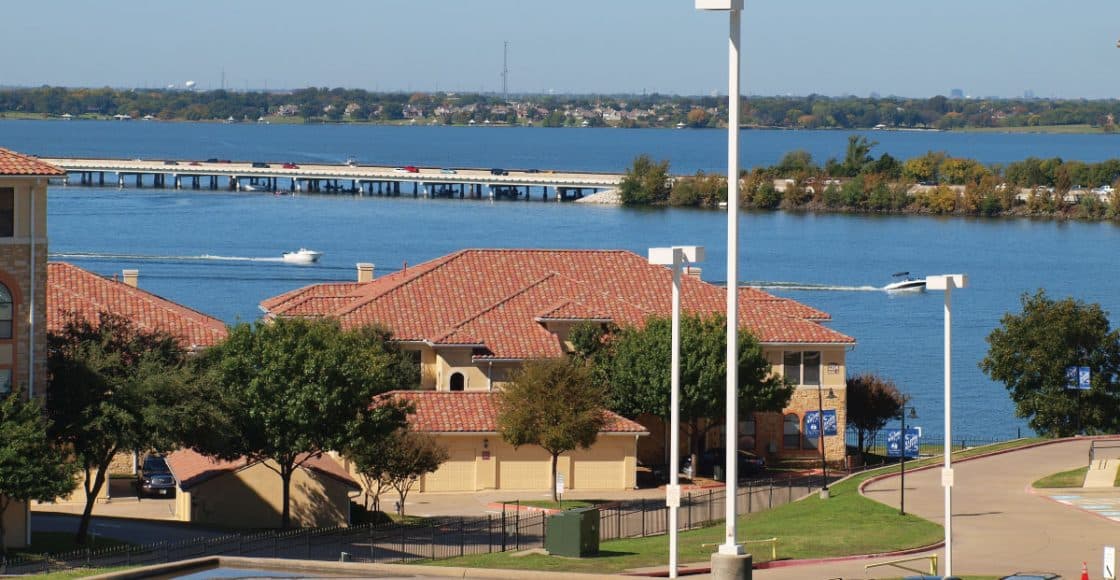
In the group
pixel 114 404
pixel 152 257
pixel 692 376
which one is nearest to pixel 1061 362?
pixel 692 376

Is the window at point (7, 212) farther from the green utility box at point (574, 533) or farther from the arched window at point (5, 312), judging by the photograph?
the green utility box at point (574, 533)

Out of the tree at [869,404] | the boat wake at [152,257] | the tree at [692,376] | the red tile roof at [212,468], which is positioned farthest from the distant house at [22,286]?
the boat wake at [152,257]

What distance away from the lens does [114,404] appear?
4603cm

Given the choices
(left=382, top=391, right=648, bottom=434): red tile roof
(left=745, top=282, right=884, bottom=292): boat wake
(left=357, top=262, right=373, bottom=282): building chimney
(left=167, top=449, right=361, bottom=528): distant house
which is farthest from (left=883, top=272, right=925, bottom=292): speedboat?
(left=167, top=449, right=361, bottom=528): distant house

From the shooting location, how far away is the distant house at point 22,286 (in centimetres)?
4541

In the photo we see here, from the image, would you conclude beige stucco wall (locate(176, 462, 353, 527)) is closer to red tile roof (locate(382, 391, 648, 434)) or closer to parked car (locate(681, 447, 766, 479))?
red tile roof (locate(382, 391, 648, 434))

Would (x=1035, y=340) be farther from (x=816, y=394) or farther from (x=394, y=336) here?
(x=394, y=336)

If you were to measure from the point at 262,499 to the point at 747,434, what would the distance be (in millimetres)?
19386

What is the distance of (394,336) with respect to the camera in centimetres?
6581

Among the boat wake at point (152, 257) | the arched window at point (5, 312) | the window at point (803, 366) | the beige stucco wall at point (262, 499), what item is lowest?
the beige stucco wall at point (262, 499)

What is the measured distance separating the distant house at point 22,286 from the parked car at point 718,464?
78.2 feet

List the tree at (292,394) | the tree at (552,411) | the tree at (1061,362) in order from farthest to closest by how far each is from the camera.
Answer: the tree at (1061,362) → the tree at (552,411) → the tree at (292,394)

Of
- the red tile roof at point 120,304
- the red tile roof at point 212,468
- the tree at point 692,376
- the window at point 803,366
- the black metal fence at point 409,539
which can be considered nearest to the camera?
the black metal fence at point 409,539

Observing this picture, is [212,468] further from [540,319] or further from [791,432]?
[791,432]
